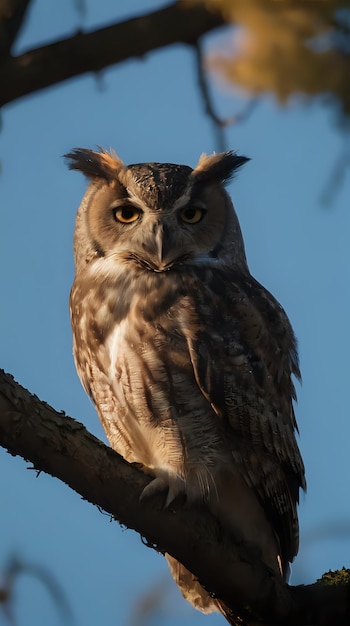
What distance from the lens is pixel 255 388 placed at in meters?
2.67

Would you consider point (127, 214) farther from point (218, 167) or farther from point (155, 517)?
point (155, 517)

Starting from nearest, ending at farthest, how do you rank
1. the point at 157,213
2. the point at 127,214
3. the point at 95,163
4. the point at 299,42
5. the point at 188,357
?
1. the point at 299,42
2. the point at 188,357
3. the point at 157,213
4. the point at 127,214
5. the point at 95,163

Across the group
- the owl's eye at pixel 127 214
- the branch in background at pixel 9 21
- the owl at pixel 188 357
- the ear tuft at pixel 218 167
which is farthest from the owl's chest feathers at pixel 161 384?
the branch in background at pixel 9 21

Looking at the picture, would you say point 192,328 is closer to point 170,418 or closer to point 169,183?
point 170,418

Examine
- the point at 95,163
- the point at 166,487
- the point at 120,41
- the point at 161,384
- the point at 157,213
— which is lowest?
the point at 166,487

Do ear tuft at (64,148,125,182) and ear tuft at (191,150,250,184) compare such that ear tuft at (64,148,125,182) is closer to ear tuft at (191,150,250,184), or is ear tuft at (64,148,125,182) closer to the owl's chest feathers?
ear tuft at (191,150,250,184)

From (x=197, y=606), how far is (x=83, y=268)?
1.27 metres

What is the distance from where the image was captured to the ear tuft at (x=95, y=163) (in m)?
3.07

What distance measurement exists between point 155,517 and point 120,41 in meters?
1.28

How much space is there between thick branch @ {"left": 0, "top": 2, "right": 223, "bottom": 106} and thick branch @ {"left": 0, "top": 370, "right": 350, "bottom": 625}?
2.47ft

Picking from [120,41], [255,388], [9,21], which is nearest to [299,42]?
[120,41]

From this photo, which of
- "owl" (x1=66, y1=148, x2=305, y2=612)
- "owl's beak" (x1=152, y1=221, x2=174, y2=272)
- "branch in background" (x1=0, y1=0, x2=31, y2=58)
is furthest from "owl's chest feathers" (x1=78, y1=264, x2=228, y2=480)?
"branch in background" (x1=0, y1=0, x2=31, y2=58)

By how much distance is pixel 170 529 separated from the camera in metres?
2.30

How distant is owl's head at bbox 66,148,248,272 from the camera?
281 centimetres
